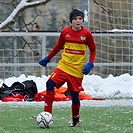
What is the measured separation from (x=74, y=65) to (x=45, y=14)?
13480mm

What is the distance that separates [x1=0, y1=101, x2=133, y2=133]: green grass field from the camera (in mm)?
9070

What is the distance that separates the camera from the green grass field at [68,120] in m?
9.07

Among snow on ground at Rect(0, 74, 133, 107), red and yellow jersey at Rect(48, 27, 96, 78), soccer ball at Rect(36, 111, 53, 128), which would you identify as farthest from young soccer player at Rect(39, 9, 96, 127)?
snow on ground at Rect(0, 74, 133, 107)

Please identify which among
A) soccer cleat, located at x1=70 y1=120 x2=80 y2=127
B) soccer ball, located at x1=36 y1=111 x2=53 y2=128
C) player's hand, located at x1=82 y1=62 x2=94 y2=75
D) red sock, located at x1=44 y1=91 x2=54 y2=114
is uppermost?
player's hand, located at x1=82 y1=62 x2=94 y2=75

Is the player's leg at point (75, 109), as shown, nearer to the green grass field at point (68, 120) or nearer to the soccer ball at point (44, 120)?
the green grass field at point (68, 120)

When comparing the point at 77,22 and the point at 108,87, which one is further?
the point at 108,87

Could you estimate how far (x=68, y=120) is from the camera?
1038 cm

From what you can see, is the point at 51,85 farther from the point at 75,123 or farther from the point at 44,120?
the point at 75,123

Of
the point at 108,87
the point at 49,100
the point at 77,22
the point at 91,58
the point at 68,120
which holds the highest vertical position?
the point at 77,22

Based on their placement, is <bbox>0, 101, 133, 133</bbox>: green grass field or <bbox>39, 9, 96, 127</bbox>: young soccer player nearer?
<bbox>0, 101, 133, 133</bbox>: green grass field

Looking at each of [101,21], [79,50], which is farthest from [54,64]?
[79,50]

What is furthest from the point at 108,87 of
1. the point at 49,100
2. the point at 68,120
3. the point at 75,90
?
the point at 49,100

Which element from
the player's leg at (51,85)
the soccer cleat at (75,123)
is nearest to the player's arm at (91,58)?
the player's leg at (51,85)

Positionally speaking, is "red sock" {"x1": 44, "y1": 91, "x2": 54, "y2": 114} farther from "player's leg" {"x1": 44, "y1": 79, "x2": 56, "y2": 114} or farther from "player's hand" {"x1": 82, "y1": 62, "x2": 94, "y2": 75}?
"player's hand" {"x1": 82, "y1": 62, "x2": 94, "y2": 75}
